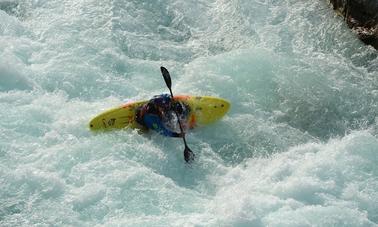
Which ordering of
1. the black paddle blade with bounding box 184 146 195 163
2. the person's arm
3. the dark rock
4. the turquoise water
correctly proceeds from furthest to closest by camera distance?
the dark rock → the person's arm → the black paddle blade with bounding box 184 146 195 163 → the turquoise water

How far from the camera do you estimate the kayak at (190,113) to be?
10102mm

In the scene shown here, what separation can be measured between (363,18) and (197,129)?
488cm

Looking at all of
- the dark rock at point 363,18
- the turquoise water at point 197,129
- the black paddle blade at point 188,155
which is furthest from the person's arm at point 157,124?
the dark rock at point 363,18

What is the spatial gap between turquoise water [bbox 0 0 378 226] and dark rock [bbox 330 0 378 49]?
0.84 ft

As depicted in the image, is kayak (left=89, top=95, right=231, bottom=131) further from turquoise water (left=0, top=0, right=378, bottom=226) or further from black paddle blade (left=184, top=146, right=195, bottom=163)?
black paddle blade (left=184, top=146, right=195, bottom=163)

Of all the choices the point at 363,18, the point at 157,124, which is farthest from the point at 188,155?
the point at 363,18

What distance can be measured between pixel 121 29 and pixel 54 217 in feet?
17.5

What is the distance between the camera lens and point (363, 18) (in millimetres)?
12836

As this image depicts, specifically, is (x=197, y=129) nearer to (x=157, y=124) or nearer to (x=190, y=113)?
(x=190, y=113)

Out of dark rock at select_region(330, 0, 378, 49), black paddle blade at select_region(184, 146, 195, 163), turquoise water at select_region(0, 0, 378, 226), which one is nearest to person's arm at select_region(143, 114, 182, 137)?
turquoise water at select_region(0, 0, 378, 226)

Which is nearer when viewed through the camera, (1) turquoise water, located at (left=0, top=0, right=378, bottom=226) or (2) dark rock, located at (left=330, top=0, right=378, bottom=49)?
(1) turquoise water, located at (left=0, top=0, right=378, bottom=226)

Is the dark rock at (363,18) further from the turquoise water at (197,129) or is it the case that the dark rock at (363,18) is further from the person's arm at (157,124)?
the person's arm at (157,124)

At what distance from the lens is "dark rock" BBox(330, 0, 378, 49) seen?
1260cm

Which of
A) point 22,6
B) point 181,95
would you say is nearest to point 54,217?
point 181,95
